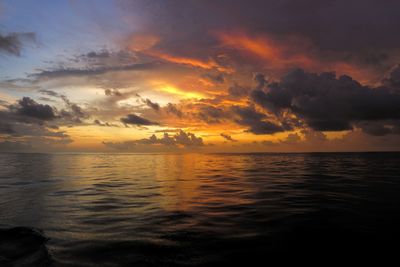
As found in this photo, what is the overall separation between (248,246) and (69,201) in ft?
54.9

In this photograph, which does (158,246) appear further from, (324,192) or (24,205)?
(324,192)

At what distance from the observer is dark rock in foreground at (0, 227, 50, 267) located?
10.3 m

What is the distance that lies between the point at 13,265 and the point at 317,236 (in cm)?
1212

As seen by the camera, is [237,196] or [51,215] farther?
[237,196]

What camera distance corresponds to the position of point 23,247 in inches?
476

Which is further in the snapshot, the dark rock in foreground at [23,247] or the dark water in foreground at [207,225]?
the dark water in foreground at [207,225]

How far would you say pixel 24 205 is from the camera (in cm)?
2225

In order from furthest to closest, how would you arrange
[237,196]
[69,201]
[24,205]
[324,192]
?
1. [324,192]
2. [237,196]
3. [69,201]
4. [24,205]

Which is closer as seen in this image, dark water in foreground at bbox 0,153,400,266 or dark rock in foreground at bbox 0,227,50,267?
dark rock in foreground at bbox 0,227,50,267

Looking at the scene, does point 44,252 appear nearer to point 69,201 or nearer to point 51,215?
point 51,215

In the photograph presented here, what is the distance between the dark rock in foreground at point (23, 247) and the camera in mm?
10344

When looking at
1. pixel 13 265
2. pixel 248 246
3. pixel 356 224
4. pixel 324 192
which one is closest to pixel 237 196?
pixel 324 192

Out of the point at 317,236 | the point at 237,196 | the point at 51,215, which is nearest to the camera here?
the point at 317,236

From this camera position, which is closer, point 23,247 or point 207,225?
point 23,247
